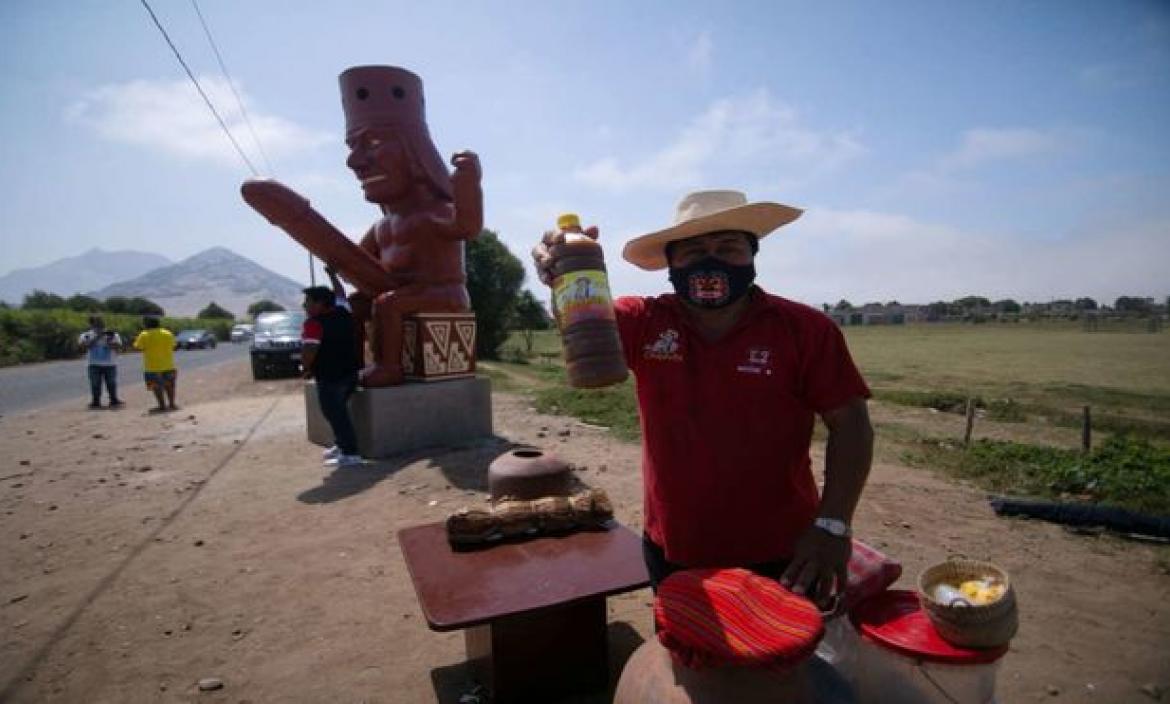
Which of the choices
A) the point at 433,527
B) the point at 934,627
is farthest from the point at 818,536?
the point at 433,527

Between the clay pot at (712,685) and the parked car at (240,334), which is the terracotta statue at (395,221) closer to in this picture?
the clay pot at (712,685)

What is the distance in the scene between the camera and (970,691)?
6.69 ft

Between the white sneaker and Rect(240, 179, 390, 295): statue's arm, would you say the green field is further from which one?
Rect(240, 179, 390, 295): statue's arm

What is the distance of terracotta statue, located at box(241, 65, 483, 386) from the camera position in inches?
298

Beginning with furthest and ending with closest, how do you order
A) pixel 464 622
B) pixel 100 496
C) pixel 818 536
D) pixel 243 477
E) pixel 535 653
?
1. pixel 243 477
2. pixel 100 496
3. pixel 535 653
4. pixel 464 622
5. pixel 818 536

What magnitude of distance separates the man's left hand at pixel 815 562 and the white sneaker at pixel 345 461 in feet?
21.7

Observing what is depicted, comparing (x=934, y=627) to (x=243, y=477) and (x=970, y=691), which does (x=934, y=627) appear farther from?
(x=243, y=477)

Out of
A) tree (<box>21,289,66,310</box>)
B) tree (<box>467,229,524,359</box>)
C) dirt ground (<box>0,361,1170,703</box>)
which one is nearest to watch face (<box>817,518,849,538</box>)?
dirt ground (<box>0,361,1170,703</box>)

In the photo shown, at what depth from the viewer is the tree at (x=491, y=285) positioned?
2634 cm

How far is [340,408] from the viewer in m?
7.61

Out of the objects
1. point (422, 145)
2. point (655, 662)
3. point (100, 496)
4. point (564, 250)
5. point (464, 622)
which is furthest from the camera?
point (422, 145)

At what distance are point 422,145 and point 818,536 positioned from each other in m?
7.41

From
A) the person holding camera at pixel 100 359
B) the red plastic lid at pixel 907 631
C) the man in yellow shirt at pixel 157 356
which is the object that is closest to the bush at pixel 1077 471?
the red plastic lid at pixel 907 631

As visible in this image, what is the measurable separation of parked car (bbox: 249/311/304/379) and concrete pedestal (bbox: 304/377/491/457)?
1059 centimetres
